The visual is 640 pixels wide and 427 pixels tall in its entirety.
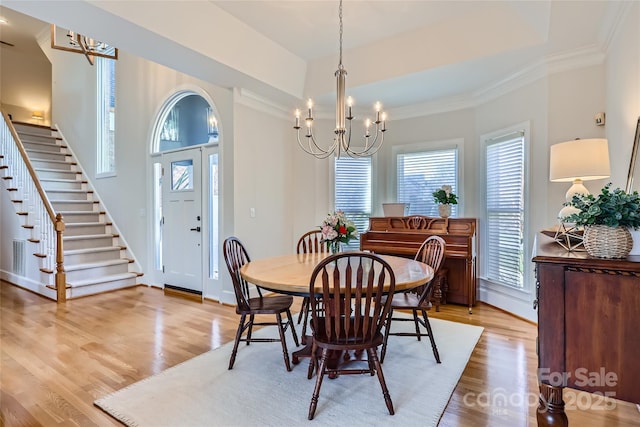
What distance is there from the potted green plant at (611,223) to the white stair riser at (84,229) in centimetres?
648

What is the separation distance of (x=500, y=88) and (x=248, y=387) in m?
4.01

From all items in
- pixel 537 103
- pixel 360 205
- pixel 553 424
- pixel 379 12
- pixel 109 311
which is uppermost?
pixel 379 12

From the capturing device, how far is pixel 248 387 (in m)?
2.17

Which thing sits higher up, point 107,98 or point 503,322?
point 107,98

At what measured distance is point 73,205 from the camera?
5.84 metres

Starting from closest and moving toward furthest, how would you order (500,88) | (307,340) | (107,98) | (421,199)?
(307,340) → (500,88) → (421,199) → (107,98)

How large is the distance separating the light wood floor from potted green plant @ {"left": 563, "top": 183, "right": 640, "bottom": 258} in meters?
1.14

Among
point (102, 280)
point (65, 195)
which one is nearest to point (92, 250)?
point (102, 280)

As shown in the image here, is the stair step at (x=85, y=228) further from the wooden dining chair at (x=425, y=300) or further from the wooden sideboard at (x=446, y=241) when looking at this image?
the wooden dining chair at (x=425, y=300)

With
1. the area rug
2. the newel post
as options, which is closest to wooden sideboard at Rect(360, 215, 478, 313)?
the area rug

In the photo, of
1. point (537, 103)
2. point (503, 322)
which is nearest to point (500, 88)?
point (537, 103)

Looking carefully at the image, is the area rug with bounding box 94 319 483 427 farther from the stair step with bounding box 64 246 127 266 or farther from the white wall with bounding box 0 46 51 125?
the white wall with bounding box 0 46 51 125

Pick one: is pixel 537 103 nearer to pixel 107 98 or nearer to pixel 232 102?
pixel 232 102

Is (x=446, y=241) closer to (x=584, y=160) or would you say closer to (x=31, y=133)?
(x=584, y=160)
